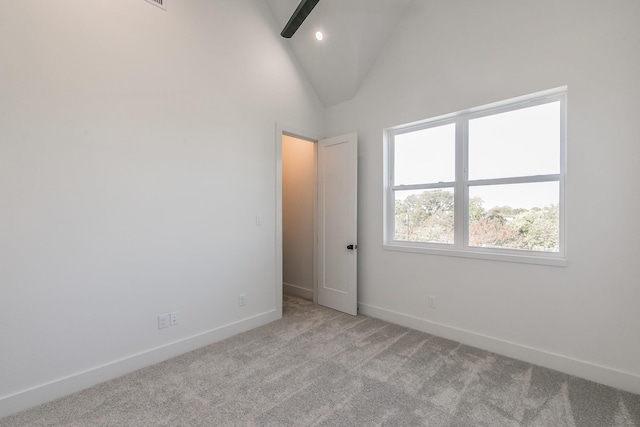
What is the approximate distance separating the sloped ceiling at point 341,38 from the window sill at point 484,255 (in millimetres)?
1982

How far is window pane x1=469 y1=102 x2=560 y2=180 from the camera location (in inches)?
94.7

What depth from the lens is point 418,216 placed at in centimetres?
324

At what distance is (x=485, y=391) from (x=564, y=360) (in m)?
0.80

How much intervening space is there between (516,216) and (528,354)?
1162mm

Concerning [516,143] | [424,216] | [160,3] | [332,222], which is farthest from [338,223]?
[160,3]

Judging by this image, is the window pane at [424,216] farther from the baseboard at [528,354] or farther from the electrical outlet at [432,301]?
the baseboard at [528,354]

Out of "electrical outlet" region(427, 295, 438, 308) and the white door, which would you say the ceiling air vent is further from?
"electrical outlet" region(427, 295, 438, 308)

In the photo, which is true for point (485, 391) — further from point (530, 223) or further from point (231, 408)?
point (231, 408)

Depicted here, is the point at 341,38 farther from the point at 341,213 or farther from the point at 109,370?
the point at 109,370

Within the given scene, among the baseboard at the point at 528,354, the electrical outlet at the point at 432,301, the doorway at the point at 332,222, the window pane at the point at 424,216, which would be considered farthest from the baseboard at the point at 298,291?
the electrical outlet at the point at 432,301

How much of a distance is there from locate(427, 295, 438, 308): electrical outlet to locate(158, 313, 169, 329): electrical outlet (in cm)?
252

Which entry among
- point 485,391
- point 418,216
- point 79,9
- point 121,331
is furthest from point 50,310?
point 418,216

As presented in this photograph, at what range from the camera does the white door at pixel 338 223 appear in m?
3.52

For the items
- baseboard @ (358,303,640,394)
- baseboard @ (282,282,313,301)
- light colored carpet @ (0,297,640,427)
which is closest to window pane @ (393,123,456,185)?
baseboard @ (358,303,640,394)
